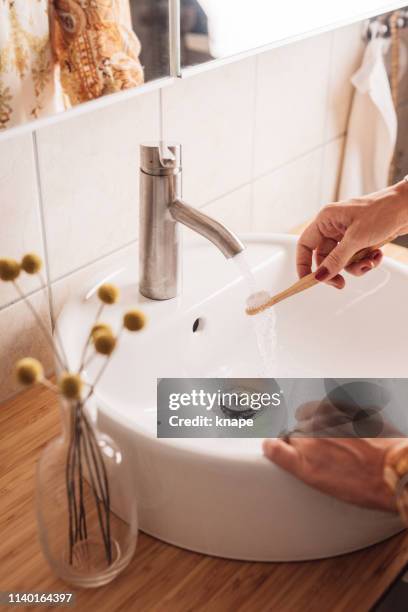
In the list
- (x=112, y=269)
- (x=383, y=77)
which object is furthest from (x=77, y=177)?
(x=383, y=77)

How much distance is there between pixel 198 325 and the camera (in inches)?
41.2

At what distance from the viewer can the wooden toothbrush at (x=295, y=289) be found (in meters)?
0.95

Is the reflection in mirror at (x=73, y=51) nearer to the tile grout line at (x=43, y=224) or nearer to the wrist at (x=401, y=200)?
the tile grout line at (x=43, y=224)

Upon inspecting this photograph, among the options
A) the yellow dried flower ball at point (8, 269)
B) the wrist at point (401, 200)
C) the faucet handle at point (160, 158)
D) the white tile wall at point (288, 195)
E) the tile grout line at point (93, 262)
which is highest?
the yellow dried flower ball at point (8, 269)

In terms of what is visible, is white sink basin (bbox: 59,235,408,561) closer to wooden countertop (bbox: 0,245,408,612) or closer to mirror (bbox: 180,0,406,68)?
wooden countertop (bbox: 0,245,408,612)

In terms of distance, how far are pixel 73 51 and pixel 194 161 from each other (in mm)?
343

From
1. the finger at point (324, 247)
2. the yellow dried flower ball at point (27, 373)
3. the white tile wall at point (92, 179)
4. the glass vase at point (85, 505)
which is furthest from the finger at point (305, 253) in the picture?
the yellow dried flower ball at point (27, 373)

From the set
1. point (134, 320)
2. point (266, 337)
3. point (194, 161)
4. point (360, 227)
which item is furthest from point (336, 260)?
point (134, 320)

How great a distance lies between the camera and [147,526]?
2.64 feet

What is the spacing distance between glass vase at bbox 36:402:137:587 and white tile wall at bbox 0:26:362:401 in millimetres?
313

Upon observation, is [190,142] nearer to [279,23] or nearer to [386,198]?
[279,23]

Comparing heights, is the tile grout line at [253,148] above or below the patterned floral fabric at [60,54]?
below

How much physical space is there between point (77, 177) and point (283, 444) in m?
0.48

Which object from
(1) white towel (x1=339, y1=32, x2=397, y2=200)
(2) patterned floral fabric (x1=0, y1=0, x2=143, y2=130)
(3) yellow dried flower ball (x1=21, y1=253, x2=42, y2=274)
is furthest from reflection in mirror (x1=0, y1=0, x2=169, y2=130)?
(1) white towel (x1=339, y1=32, x2=397, y2=200)
